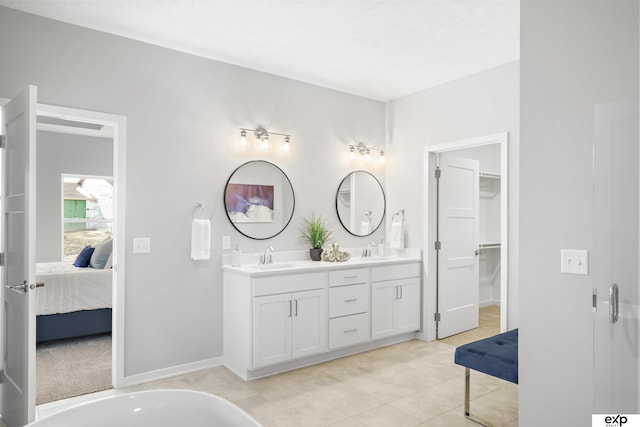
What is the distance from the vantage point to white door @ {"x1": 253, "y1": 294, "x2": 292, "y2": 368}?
3.38 meters

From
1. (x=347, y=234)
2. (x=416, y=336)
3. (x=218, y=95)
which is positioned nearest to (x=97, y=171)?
(x=218, y=95)

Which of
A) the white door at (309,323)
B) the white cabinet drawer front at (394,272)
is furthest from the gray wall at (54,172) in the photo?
the white cabinet drawer front at (394,272)

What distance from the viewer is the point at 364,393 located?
3.15m

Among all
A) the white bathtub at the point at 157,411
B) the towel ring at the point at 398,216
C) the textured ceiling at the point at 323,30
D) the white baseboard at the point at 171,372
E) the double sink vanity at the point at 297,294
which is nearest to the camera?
the white bathtub at the point at 157,411

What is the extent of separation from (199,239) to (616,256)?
9.47 feet

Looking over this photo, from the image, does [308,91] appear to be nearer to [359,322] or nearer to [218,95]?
[218,95]

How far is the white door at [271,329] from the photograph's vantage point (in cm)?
338

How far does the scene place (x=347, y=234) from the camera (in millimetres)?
4691

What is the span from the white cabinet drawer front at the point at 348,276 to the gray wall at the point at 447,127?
92 cm

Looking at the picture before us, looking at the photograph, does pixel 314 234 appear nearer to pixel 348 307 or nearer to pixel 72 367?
pixel 348 307

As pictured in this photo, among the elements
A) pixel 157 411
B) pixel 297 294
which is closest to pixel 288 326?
pixel 297 294

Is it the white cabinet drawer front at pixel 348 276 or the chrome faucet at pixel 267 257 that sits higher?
the chrome faucet at pixel 267 257

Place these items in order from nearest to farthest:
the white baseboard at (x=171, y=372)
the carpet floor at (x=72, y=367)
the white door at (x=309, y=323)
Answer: the carpet floor at (x=72, y=367) < the white baseboard at (x=171, y=372) < the white door at (x=309, y=323)

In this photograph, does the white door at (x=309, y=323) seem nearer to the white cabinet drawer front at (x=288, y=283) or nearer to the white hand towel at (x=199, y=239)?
the white cabinet drawer front at (x=288, y=283)
